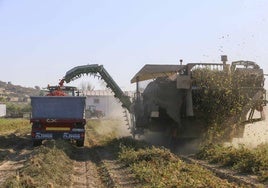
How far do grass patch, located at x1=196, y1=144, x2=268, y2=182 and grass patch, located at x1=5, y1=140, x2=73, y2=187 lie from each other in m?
4.53

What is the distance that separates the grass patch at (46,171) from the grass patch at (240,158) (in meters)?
4.53

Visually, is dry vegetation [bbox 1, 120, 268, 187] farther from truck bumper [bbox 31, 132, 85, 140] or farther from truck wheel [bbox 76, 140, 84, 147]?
truck wheel [bbox 76, 140, 84, 147]

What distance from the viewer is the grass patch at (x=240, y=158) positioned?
1273 centimetres

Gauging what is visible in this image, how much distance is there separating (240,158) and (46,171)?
577 cm

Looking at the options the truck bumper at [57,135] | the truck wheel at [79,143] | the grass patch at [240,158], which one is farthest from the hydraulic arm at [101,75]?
the grass patch at [240,158]

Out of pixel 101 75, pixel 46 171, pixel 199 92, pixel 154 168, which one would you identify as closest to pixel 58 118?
pixel 101 75

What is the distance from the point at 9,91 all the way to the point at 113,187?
169 meters

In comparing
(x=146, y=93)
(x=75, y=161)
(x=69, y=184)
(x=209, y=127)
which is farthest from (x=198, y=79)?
(x=69, y=184)

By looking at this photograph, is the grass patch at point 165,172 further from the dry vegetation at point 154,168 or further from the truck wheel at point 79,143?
the truck wheel at point 79,143

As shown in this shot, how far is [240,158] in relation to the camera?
1446 centimetres

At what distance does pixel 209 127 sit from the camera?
18.4m

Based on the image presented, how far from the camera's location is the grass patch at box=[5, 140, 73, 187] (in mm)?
10203

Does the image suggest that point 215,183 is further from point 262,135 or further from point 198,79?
point 262,135

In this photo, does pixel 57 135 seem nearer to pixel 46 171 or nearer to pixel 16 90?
pixel 46 171
